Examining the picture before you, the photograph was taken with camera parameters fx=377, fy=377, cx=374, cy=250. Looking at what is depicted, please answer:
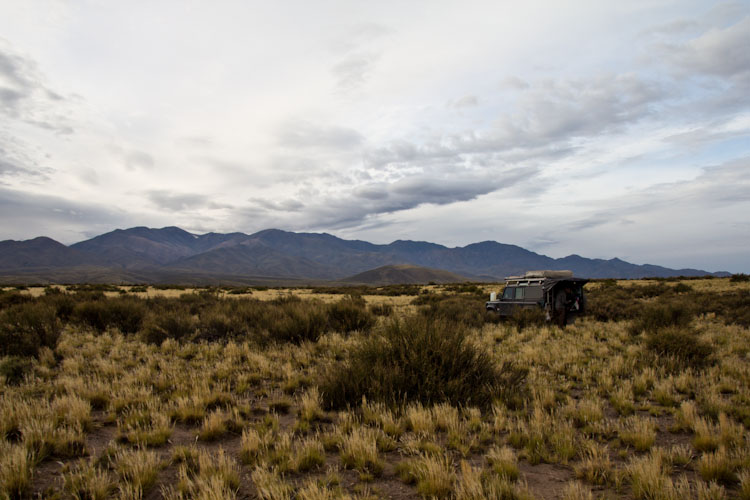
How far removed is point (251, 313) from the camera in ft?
49.3

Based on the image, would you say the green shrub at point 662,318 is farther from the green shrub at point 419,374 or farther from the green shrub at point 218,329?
the green shrub at point 218,329

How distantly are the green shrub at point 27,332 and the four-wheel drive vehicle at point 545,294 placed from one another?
15.5m

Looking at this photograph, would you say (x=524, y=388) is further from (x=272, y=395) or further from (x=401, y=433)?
(x=272, y=395)

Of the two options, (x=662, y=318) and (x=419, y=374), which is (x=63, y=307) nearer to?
(x=419, y=374)

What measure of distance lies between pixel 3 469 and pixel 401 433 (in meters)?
4.29

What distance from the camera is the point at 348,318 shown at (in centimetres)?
1421

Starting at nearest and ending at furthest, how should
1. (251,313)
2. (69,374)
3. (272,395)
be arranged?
(272,395) → (69,374) → (251,313)

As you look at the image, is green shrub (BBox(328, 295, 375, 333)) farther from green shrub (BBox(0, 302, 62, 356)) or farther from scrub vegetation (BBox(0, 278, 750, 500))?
green shrub (BBox(0, 302, 62, 356))

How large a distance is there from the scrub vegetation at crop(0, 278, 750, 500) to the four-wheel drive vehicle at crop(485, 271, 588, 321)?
3.86 meters

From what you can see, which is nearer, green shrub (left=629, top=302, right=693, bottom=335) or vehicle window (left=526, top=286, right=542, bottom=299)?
green shrub (left=629, top=302, right=693, bottom=335)

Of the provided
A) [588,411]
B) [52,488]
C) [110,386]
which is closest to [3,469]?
[52,488]

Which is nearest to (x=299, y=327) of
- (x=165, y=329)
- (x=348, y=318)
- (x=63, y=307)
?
(x=348, y=318)

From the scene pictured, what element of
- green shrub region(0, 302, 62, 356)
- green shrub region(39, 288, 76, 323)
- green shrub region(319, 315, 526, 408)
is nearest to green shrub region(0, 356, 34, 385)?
green shrub region(0, 302, 62, 356)

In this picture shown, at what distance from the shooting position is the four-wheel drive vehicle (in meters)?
14.9
